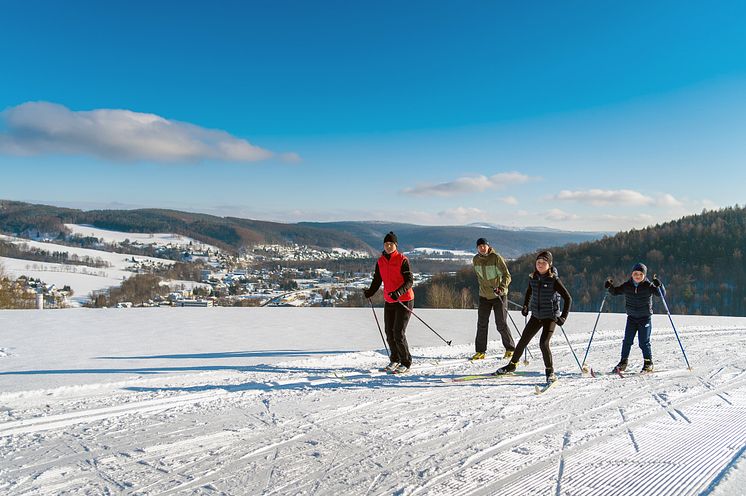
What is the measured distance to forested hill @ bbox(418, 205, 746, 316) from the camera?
6150 centimetres

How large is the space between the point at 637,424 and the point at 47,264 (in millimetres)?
111436

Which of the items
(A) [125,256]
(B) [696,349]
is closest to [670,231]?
(B) [696,349]

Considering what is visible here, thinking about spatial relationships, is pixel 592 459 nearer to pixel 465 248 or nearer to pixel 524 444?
pixel 524 444

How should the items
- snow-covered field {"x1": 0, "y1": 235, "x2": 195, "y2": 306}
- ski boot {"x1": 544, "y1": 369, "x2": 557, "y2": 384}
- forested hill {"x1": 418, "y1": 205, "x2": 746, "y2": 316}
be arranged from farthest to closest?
1. snow-covered field {"x1": 0, "y1": 235, "x2": 195, "y2": 306}
2. forested hill {"x1": 418, "y1": 205, "x2": 746, "y2": 316}
3. ski boot {"x1": 544, "y1": 369, "x2": 557, "y2": 384}

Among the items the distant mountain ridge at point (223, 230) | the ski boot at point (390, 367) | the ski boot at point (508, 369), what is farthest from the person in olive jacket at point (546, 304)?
the distant mountain ridge at point (223, 230)

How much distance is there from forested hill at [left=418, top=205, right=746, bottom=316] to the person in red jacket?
45.9 metres

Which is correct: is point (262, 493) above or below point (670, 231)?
below

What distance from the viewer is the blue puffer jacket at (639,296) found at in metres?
6.72

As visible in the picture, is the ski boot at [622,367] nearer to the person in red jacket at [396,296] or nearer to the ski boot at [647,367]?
the ski boot at [647,367]

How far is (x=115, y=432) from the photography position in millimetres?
4016

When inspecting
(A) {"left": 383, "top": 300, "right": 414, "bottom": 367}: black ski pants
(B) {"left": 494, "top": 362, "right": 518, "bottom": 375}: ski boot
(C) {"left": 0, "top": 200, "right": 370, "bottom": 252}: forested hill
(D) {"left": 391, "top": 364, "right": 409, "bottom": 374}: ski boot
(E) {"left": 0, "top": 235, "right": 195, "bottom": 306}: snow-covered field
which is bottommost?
(E) {"left": 0, "top": 235, "right": 195, "bottom": 306}: snow-covered field

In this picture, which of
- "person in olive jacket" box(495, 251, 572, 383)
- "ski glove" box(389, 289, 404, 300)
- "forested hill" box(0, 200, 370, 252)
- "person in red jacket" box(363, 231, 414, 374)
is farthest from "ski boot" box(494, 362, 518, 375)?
"forested hill" box(0, 200, 370, 252)

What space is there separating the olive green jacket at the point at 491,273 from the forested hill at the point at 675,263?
147 ft

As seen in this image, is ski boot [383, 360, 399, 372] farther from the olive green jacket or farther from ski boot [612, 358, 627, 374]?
ski boot [612, 358, 627, 374]
